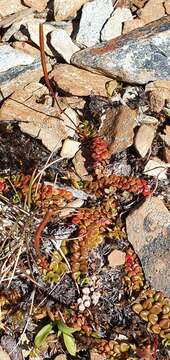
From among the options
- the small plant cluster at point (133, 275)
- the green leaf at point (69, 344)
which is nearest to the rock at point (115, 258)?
the small plant cluster at point (133, 275)

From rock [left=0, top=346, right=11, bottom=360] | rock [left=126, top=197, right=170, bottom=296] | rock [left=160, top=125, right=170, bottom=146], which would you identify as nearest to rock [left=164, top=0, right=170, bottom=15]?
rock [left=160, top=125, right=170, bottom=146]

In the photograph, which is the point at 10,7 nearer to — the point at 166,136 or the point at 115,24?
the point at 115,24

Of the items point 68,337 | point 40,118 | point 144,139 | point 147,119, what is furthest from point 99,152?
point 68,337

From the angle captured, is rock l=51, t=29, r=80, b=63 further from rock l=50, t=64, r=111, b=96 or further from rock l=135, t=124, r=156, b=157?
rock l=135, t=124, r=156, b=157

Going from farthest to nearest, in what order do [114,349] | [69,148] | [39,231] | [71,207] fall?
[69,148] < [71,207] < [39,231] < [114,349]

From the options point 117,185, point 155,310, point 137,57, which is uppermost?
point 137,57

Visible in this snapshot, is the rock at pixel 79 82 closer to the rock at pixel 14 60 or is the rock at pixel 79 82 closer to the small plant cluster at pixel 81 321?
the rock at pixel 14 60
